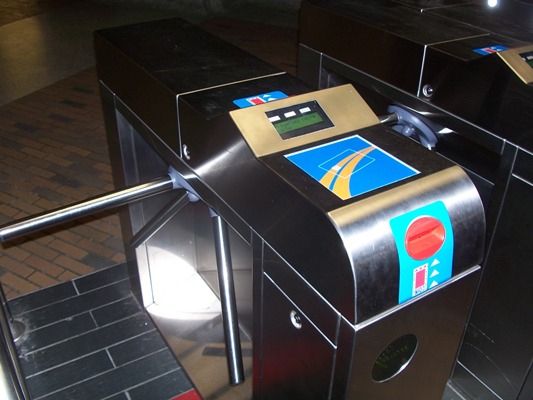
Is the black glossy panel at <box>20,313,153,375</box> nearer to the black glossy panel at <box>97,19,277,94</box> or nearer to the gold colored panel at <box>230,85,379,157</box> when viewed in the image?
the black glossy panel at <box>97,19,277,94</box>

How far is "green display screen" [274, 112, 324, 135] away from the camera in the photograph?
71 centimetres

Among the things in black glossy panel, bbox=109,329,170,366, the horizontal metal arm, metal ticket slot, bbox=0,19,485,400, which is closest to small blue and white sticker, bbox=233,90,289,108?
metal ticket slot, bbox=0,19,485,400

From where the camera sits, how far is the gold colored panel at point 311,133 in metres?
0.69

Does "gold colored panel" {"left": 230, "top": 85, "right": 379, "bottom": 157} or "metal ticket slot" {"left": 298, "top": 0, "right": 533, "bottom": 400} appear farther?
"metal ticket slot" {"left": 298, "top": 0, "right": 533, "bottom": 400}

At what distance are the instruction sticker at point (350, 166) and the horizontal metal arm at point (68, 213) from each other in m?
0.35

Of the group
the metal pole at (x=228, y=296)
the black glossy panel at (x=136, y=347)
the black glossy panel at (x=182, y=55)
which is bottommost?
the black glossy panel at (x=136, y=347)

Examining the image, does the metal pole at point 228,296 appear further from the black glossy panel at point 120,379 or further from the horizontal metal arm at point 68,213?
the black glossy panel at point 120,379

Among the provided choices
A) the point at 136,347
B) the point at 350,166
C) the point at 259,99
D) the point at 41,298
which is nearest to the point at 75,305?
the point at 41,298

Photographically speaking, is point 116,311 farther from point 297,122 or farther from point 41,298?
point 297,122

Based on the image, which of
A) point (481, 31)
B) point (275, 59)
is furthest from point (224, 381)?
point (275, 59)

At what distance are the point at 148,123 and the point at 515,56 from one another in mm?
642

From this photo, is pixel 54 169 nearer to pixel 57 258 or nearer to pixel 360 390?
pixel 57 258

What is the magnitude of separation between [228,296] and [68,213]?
286 mm

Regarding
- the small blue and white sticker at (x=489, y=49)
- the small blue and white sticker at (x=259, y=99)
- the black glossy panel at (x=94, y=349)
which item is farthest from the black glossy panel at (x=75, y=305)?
the small blue and white sticker at (x=489, y=49)
